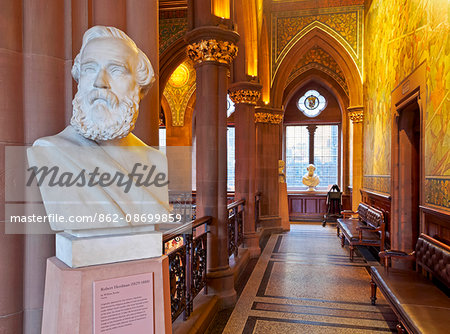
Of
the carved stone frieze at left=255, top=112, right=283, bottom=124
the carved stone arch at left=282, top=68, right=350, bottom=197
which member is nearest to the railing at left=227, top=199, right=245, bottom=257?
the carved stone frieze at left=255, top=112, right=283, bottom=124

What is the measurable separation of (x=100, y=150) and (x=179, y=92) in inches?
484

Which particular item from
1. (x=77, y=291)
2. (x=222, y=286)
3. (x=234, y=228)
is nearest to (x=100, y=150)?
(x=77, y=291)

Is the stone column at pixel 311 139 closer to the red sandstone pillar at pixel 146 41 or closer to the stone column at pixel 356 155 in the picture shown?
the stone column at pixel 356 155

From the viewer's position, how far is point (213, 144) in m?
4.05

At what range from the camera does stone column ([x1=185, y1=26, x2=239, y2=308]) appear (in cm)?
401

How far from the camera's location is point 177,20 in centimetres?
1050

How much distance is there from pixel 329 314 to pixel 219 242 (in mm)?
1549

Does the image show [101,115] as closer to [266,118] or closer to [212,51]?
[212,51]

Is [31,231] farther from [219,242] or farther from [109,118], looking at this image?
[219,242]

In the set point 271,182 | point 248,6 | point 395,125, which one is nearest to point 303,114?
point 271,182

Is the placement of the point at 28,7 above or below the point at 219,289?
above

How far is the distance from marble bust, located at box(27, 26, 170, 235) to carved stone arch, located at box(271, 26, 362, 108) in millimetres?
8572

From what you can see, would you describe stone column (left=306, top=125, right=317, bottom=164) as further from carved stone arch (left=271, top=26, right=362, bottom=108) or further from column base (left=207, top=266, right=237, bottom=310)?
column base (left=207, top=266, right=237, bottom=310)

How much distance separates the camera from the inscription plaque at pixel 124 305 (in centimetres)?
→ 124
